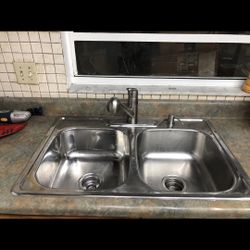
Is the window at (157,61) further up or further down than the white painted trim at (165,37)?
further down

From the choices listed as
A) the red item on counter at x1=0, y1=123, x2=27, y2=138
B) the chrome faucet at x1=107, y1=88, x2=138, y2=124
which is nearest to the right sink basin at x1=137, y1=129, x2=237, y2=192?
the chrome faucet at x1=107, y1=88, x2=138, y2=124

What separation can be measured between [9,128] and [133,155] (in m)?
0.60

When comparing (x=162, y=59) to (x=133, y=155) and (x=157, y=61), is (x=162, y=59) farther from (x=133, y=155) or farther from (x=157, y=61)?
(x=133, y=155)

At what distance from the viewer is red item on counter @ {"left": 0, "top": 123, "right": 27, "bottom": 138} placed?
1081 mm

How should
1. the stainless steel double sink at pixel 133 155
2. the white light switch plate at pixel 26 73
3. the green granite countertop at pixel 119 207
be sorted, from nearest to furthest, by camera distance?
the green granite countertop at pixel 119 207, the stainless steel double sink at pixel 133 155, the white light switch plate at pixel 26 73

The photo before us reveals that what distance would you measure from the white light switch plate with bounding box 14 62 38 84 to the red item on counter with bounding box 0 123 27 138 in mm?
230

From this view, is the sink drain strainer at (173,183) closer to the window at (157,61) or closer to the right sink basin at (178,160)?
the right sink basin at (178,160)

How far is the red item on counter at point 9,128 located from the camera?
1081mm

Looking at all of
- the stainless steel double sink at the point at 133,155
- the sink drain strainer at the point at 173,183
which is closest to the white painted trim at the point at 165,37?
the stainless steel double sink at the point at 133,155

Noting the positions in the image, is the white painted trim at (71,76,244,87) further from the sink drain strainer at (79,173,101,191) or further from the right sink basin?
the sink drain strainer at (79,173,101,191)

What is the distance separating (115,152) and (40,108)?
1.51 ft

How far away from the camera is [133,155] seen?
1.00m
